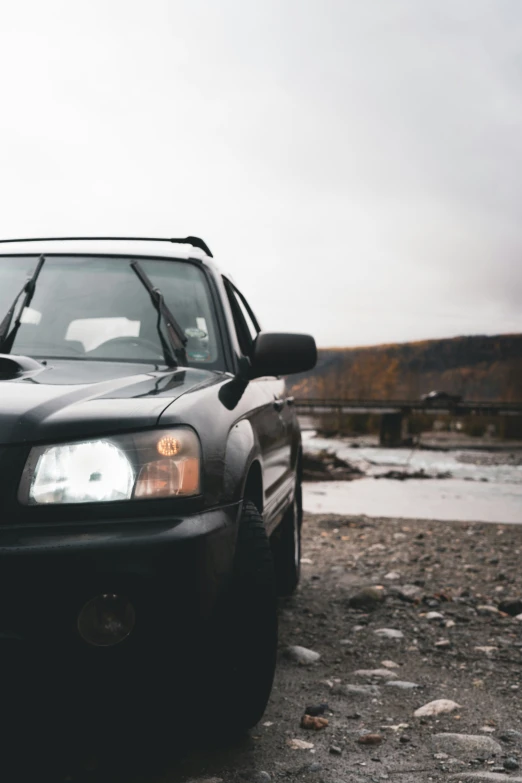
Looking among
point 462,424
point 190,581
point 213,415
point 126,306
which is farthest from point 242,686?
point 462,424

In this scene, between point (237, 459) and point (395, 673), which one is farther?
point (395, 673)

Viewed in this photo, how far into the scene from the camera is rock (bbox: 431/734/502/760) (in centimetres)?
260

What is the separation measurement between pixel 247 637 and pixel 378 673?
4.48 ft

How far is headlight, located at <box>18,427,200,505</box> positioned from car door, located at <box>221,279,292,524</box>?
990mm

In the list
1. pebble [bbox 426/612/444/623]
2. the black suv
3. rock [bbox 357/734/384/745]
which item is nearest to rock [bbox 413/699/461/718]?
rock [bbox 357/734/384/745]

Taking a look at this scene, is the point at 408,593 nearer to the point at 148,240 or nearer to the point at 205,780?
the point at 148,240

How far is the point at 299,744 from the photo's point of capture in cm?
264

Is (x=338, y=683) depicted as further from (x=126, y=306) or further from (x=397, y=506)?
(x=397, y=506)

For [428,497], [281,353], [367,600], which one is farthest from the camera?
[428,497]

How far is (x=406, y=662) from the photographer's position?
3713mm

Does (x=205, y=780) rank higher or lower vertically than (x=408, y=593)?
higher

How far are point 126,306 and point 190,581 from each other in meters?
1.46

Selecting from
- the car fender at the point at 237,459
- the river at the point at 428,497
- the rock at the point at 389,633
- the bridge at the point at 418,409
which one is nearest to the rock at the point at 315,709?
the car fender at the point at 237,459

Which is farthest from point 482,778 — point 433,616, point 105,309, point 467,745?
point 433,616
